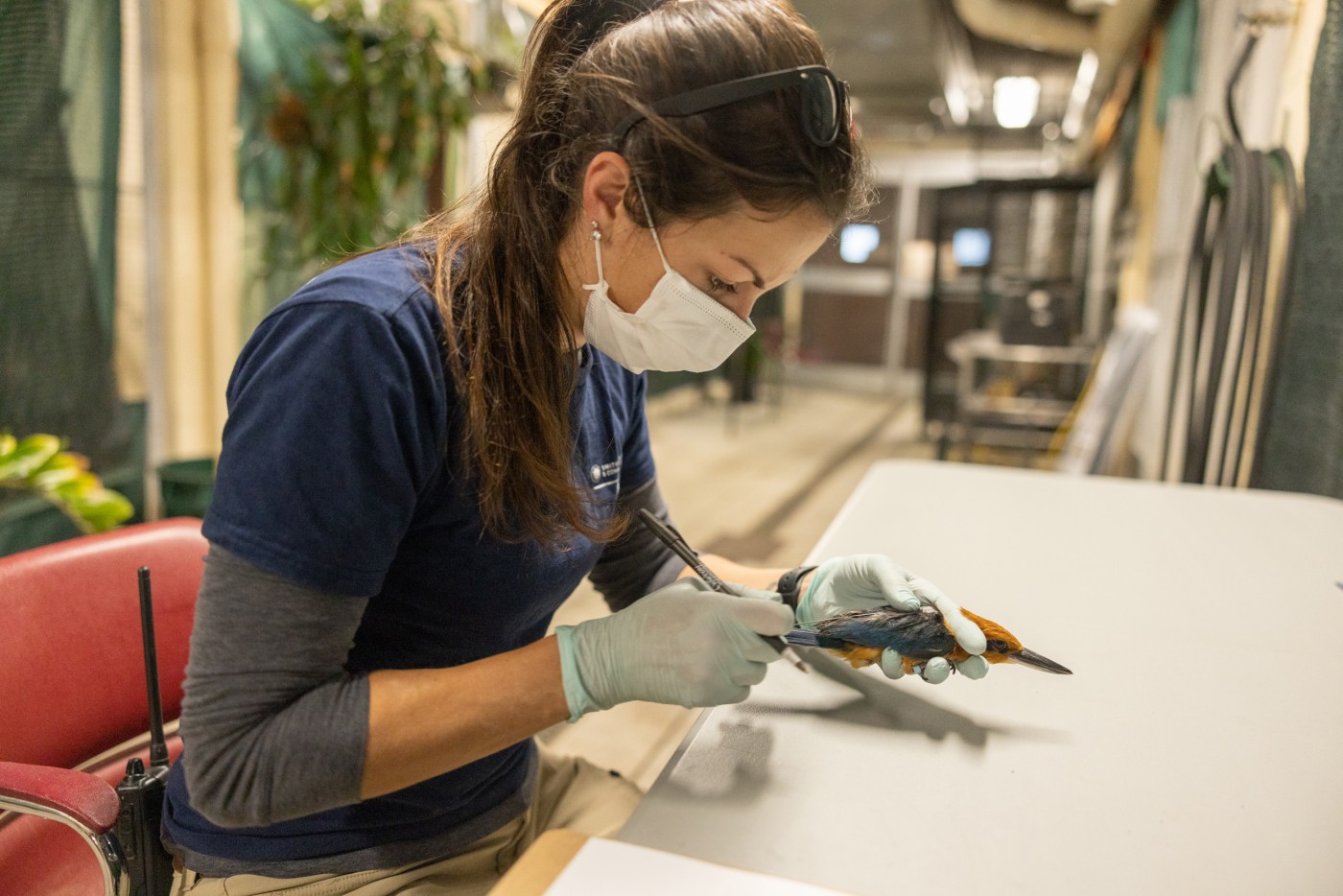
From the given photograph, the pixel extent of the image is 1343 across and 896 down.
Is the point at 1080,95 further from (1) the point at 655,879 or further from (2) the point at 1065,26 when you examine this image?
(1) the point at 655,879

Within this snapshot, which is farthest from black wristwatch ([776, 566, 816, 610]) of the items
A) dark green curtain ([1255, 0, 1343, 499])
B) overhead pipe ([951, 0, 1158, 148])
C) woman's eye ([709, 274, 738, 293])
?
overhead pipe ([951, 0, 1158, 148])

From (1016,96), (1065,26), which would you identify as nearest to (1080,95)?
(1016,96)

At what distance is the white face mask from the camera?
2.65 feet

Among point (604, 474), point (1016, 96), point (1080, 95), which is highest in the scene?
point (1080, 95)

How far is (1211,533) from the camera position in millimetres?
1295

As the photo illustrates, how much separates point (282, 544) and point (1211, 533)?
1272 millimetres

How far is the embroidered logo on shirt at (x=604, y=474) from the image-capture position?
91 centimetres

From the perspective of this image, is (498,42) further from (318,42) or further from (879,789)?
(879,789)

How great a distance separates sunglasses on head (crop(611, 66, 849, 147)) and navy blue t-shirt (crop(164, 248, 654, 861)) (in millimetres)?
249

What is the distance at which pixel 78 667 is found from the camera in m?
0.91

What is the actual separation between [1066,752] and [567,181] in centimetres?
64

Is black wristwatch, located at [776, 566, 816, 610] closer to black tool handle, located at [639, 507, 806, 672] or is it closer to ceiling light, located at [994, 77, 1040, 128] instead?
black tool handle, located at [639, 507, 806, 672]

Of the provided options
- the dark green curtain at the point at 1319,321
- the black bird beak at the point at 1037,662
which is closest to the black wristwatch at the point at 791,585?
the black bird beak at the point at 1037,662

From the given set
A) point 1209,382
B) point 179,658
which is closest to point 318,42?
point 179,658
